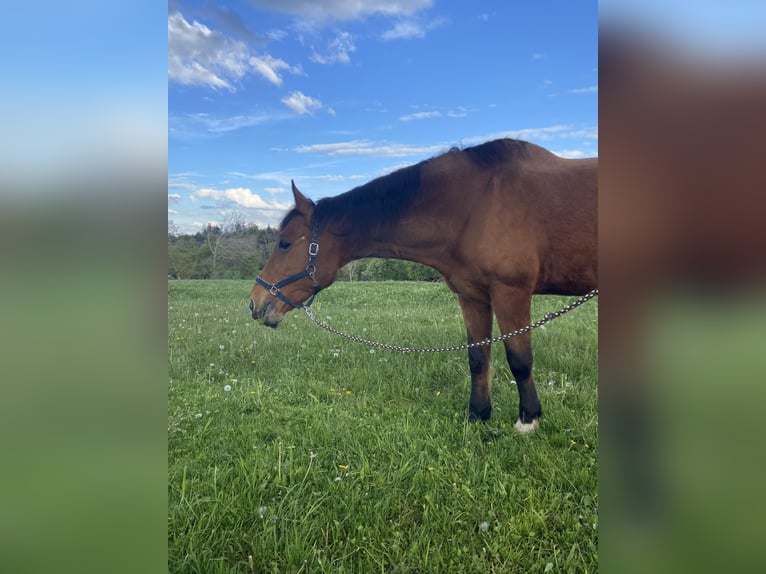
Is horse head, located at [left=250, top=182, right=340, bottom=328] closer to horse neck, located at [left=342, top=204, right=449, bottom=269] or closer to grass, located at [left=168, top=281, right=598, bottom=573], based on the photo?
horse neck, located at [left=342, top=204, right=449, bottom=269]

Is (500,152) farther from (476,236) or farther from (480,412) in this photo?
(480,412)

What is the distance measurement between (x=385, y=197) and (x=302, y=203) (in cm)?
76

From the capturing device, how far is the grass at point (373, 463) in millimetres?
2027

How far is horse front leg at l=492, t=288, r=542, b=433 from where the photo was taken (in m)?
3.40

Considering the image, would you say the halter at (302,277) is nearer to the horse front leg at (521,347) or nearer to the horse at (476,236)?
the horse at (476,236)

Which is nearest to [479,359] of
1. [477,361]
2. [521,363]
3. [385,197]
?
[477,361]

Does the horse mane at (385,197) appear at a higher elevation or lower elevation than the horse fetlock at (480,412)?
higher

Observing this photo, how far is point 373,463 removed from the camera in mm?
2777

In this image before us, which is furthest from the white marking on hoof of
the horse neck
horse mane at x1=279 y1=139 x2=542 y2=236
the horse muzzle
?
the horse muzzle
